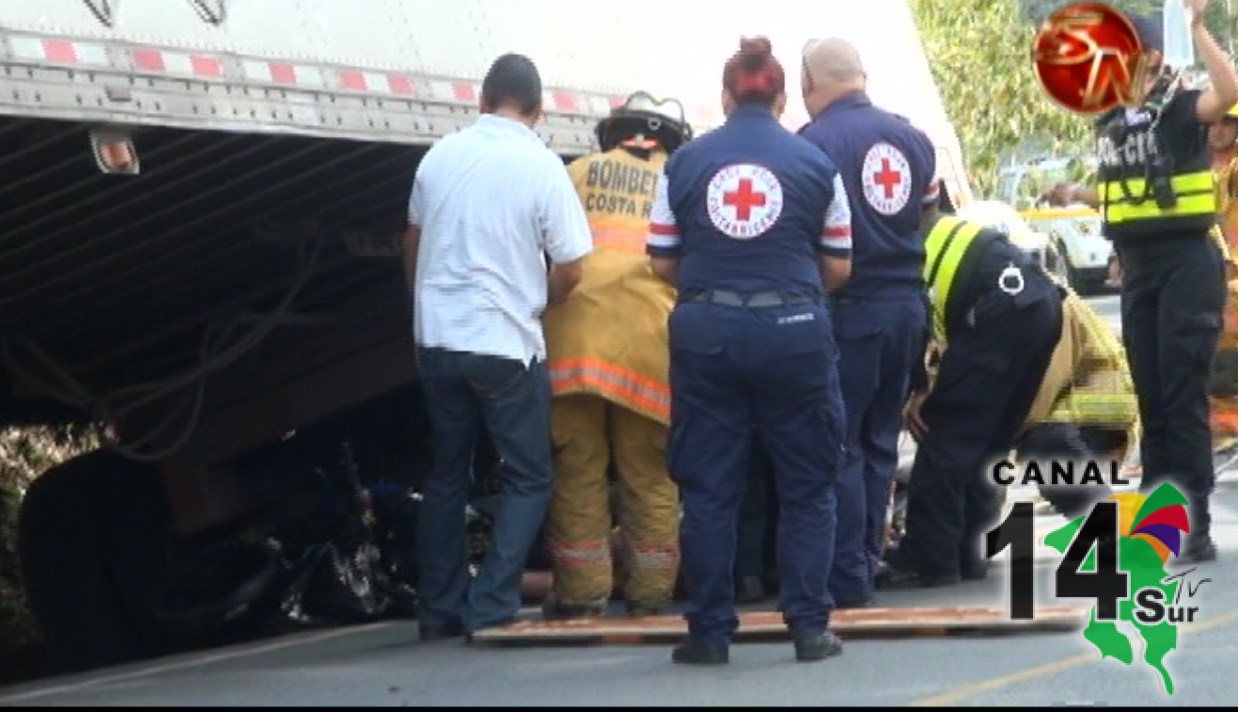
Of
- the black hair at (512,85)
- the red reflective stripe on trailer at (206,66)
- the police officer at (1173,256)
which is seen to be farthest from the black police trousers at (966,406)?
the red reflective stripe on trailer at (206,66)

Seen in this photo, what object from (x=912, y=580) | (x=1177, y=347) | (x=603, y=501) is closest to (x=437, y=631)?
(x=603, y=501)

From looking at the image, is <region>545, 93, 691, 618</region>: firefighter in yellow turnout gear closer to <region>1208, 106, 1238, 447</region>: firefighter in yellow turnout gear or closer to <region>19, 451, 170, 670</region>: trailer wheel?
<region>19, 451, 170, 670</region>: trailer wheel

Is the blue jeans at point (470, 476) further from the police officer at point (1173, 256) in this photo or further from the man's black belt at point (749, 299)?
the police officer at point (1173, 256)

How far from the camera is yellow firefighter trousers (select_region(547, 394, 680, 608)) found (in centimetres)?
984

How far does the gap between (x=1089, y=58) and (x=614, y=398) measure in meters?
2.91

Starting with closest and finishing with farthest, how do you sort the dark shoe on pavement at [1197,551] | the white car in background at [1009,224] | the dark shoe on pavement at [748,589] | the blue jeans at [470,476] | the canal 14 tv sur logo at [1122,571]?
the canal 14 tv sur logo at [1122,571] → the blue jeans at [470,476] → the dark shoe on pavement at [748,589] → the dark shoe on pavement at [1197,551] → the white car in background at [1009,224]

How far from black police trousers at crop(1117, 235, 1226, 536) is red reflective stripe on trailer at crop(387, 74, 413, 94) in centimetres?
279

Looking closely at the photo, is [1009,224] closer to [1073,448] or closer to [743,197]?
[1073,448]

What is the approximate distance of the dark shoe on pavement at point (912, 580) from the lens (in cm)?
1081

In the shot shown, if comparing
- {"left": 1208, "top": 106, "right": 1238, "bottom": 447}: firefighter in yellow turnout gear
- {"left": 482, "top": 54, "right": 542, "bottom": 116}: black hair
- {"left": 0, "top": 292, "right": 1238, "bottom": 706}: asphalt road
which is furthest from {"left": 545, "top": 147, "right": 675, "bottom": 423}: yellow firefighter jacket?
{"left": 1208, "top": 106, "right": 1238, "bottom": 447}: firefighter in yellow turnout gear

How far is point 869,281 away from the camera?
32.6ft

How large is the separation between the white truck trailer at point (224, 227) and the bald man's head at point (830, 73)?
0.98 metres

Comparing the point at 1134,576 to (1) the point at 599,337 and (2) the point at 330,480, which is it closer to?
(1) the point at 599,337

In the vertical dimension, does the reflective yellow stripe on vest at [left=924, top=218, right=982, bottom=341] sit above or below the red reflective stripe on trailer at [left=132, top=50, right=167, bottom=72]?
below
